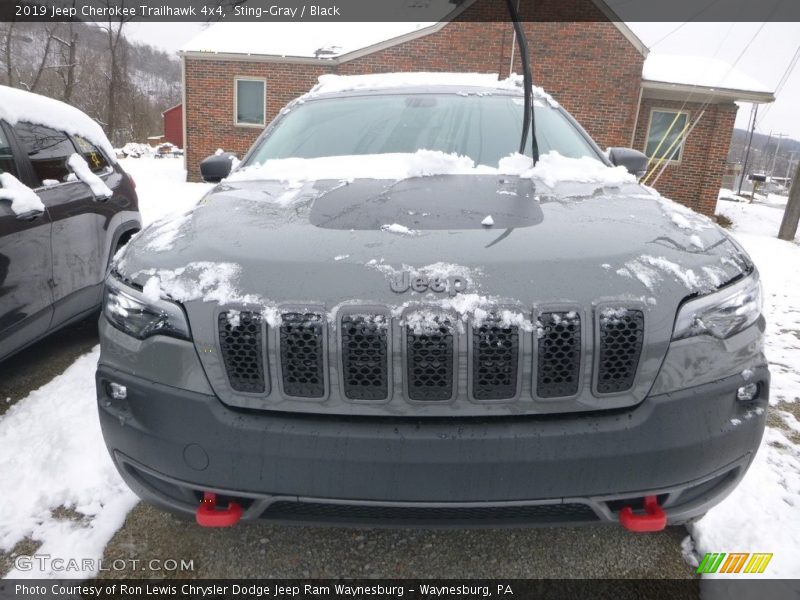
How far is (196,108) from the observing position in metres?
15.4

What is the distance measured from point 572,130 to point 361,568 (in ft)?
8.21

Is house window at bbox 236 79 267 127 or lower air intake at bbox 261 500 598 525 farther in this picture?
house window at bbox 236 79 267 127

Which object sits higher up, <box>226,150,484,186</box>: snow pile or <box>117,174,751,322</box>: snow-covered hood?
<box>226,150,484,186</box>: snow pile

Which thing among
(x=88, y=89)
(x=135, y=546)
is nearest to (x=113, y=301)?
(x=135, y=546)

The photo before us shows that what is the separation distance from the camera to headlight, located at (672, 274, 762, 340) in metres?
1.56

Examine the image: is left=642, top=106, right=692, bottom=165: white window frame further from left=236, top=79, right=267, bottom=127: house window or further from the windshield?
the windshield

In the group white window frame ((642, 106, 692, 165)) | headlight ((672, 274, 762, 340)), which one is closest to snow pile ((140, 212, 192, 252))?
headlight ((672, 274, 762, 340))

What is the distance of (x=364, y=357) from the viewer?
1492 mm

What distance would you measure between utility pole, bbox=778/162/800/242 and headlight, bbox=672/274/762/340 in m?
12.4

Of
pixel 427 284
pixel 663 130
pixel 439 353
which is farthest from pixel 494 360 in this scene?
pixel 663 130

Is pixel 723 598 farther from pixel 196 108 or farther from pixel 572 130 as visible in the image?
pixel 196 108

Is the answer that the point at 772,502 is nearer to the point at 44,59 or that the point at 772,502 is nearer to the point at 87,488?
the point at 87,488

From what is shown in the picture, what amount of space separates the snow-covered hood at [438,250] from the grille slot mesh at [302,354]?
2.5 inches

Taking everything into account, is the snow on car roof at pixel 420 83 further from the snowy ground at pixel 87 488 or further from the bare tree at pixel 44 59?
the bare tree at pixel 44 59
